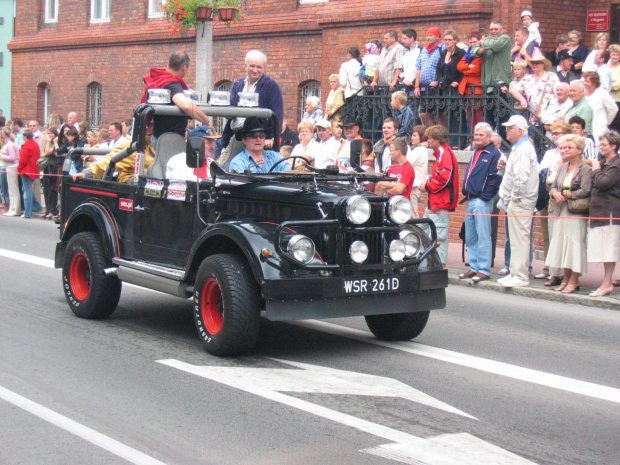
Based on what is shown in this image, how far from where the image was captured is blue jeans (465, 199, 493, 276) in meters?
12.8

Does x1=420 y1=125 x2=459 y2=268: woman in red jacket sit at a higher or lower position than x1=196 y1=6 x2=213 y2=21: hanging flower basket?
lower

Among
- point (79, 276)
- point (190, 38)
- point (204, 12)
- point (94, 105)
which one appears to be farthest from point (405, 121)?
point (94, 105)

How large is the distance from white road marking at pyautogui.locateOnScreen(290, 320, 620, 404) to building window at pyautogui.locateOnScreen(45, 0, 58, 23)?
25.6m

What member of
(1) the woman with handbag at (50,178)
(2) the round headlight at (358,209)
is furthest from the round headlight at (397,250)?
(1) the woman with handbag at (50,178)

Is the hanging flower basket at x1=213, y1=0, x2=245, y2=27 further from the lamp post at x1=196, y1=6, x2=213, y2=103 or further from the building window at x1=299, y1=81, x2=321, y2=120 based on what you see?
the building window at x1=299, y1=81, x2=321, y2=120

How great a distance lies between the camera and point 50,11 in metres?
32.6

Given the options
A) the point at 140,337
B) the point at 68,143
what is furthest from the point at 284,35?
the point at 140,337

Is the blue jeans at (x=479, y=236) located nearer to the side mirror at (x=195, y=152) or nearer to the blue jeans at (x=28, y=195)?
the side mirror at (x=195, y=152)

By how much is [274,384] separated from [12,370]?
6.74 feet

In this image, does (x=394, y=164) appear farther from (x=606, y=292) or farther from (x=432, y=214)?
(x=606, y=292)

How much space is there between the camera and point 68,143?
21.1m

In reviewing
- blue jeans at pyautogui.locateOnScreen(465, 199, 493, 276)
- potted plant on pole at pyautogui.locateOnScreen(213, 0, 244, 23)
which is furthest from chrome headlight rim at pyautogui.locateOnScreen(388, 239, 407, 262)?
potted plant on pole at pyautogui.locateOnScreen(213, 0, 244, 23)

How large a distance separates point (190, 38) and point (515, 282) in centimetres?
1571

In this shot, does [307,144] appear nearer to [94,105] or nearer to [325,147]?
[325,147]
